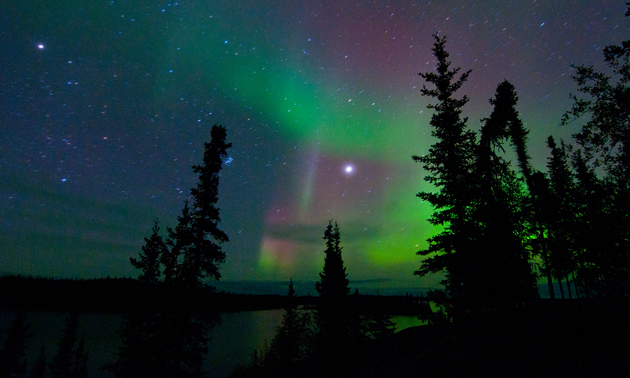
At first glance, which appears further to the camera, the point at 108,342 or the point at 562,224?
the point at 108,342

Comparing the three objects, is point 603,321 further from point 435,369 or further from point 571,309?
point 435,369

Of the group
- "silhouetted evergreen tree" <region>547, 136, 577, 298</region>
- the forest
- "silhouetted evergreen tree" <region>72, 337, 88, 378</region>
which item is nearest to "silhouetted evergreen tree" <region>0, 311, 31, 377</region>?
"silhouetted evergreen tree" <region>72, 337, 88, 378</region>

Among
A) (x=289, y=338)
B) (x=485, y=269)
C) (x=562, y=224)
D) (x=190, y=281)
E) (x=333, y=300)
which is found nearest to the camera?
(x=485, y=269)

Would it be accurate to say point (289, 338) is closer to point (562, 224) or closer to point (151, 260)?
point (151, 260)

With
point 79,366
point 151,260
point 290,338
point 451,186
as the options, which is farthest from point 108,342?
point 451,186

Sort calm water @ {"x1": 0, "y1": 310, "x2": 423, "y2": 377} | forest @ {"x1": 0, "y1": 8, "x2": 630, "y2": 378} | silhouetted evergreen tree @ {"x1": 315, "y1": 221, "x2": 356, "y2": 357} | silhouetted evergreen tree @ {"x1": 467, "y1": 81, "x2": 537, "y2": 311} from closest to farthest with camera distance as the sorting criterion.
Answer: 1. forest @ {"x1": 0, "y1": 8, "x2": 630, "y2": 378}
2. silhouetted evergreen tree @ {"x1": 467, "y1": 81, "x2": 537, "y2": 311}
3. silhouetted evergreen tree @ {"x1": 315, "y1": 221, "x2": 356, "y2": 357}
4. calm water @ {"x1": 0, "y1": 310, "x2": 423, "y2": 377}

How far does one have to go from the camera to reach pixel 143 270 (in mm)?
22500

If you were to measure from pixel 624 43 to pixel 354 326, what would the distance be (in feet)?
118

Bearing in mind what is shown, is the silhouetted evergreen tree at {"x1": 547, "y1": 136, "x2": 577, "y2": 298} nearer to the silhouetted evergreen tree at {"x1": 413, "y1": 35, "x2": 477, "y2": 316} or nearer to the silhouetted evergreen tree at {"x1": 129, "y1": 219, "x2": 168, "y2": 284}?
the silhouetted evergreen tree at {"x1": 413, "y1": 35, "x2": 477, "y2": 316}

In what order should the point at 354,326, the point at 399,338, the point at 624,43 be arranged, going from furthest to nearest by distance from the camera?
the point at 354,326 → the point at 399,338 → the point at 624,43

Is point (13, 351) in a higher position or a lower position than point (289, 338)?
lower

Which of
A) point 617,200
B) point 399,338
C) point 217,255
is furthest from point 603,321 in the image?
point 217,255

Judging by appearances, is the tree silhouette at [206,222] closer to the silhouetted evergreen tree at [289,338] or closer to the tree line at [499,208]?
the tree line at [499,208]

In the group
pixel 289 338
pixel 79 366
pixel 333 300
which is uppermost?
pixel 333 300
